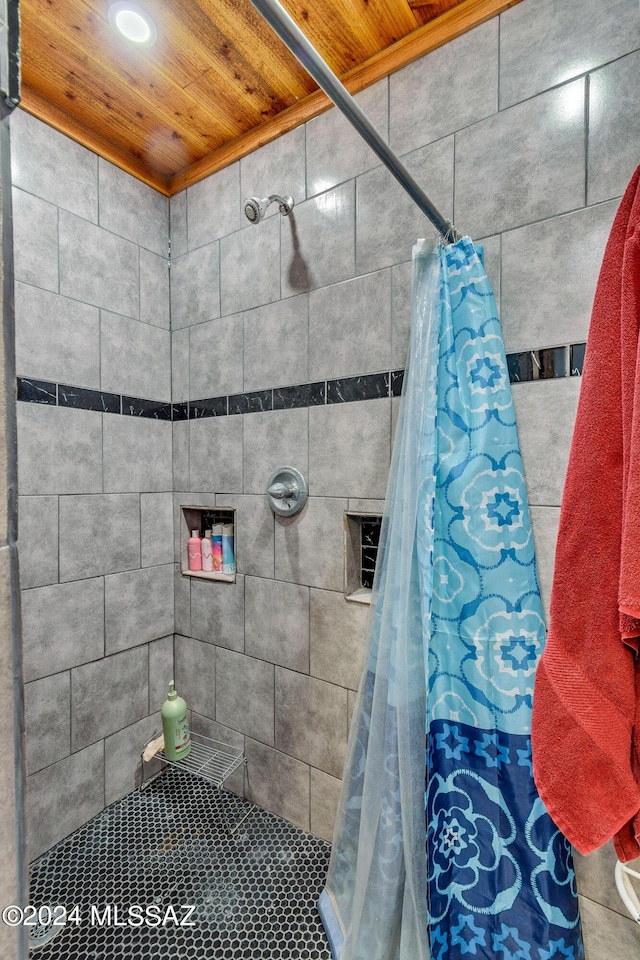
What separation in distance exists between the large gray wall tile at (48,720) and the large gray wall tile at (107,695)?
0.02 metres

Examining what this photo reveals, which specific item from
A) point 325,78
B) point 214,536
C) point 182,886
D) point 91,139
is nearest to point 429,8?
point 325,78

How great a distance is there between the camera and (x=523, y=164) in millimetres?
1130

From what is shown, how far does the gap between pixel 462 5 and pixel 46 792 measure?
2621 millimetres

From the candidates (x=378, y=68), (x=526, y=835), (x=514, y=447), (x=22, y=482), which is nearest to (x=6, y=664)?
(x=514, y=447)

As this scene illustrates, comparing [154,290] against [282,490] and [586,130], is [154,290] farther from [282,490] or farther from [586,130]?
[586,130]

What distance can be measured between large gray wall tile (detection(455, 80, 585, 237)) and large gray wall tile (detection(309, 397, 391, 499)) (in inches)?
21.8

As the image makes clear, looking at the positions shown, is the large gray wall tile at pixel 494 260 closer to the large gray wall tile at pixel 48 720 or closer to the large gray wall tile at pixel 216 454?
the large gray wall tile at pixel 216 454

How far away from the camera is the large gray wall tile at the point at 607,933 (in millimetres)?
1020

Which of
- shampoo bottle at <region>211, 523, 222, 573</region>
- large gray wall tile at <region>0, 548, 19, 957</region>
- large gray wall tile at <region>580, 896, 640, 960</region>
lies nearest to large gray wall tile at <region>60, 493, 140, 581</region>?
shampoo bottle at <region>211, 523, 222, 573</region>

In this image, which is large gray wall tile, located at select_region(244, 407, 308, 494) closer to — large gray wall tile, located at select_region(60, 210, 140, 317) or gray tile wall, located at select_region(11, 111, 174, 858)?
gray tile wall, located at select_region(11, 111, 174, 858)

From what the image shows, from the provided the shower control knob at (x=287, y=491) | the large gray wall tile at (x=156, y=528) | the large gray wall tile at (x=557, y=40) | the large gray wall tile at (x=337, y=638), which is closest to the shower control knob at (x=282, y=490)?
the shower control knob at (x=287, y=491)

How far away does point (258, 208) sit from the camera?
1.33m

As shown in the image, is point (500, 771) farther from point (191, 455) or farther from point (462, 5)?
point (462, 5)

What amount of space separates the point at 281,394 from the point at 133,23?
108cm
